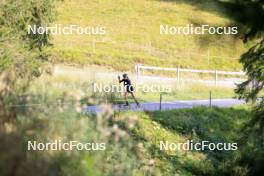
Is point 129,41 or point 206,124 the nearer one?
point 206,124

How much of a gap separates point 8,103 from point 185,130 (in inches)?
553

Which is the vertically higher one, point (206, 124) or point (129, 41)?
point (129, 41)

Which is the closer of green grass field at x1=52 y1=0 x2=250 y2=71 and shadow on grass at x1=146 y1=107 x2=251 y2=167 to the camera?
shadow on grass at x1=146 y1=107 x2=251 y2=167

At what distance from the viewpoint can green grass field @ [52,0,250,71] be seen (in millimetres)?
40281

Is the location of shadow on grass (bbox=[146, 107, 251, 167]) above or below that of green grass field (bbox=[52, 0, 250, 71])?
below

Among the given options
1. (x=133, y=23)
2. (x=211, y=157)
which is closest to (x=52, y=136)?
A: (x=211, y=157)

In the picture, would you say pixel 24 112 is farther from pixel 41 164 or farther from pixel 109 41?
pixel 109 41

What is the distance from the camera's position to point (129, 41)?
49.3 meters

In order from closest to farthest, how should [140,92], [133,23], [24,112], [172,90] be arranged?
[24,112] < [140,92] < [172,90] < [133,23]

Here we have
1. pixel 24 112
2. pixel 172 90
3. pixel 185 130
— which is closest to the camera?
pixel 24 112

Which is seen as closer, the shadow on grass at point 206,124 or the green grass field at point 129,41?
the shadow on grass at point 206,124

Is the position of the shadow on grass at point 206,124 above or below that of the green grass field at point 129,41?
below

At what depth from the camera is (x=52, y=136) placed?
293 inches

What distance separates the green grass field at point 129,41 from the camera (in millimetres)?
40281
